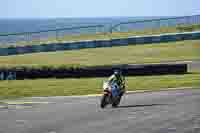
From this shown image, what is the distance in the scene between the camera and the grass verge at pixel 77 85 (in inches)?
1200

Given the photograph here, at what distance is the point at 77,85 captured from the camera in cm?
3266

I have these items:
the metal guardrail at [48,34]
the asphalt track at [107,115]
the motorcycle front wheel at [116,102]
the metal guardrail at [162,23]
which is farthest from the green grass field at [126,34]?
the motorcycle front wheel at [116,102]

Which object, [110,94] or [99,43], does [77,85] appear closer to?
[110,94]

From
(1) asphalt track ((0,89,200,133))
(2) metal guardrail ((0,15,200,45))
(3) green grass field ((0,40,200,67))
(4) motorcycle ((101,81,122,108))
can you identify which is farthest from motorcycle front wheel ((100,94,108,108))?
(2) metal guardrail ((0,15,200,45))

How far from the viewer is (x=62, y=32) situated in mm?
60719

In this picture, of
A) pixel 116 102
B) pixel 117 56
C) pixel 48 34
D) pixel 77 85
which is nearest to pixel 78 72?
pixel 77 85

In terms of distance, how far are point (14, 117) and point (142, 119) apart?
455cm

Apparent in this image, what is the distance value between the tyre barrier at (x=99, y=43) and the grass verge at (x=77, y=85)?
19483mm

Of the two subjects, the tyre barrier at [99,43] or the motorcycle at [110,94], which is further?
the tyre barrier at [99,43]

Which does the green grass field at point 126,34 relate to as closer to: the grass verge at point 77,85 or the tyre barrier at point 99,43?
the tyre barrier at point 99,43

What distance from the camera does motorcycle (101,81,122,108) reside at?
2328 centimetres

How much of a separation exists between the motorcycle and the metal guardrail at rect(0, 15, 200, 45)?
33752mm

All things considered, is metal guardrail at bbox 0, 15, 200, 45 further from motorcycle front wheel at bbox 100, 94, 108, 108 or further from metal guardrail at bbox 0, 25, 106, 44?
motorcycle front wheel at bbox 100, 94, 108, 108

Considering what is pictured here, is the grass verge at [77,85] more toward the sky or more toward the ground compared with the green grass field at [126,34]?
more toward the ground
